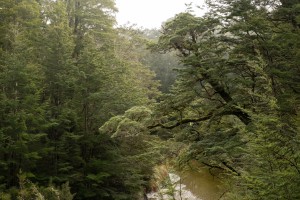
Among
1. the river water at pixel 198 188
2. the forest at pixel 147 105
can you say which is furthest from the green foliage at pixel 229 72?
the river water at pixel 198 188

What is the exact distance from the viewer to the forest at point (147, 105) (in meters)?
6.61

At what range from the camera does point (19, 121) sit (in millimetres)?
12789

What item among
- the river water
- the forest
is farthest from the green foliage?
the river water

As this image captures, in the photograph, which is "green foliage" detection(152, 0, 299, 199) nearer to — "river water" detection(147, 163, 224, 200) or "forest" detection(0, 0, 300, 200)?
"forest" detection(0, 0, 300, 200)

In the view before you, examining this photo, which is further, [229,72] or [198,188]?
[198,188]

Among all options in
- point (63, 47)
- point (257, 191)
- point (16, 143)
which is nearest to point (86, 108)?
point (63, 47)

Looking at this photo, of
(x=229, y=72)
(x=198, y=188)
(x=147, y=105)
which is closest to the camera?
(x=229, y=72)

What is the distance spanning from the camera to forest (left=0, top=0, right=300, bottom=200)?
661cm

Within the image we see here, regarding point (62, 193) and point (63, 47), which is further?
point (63, 47)

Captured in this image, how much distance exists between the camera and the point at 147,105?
14.6 m

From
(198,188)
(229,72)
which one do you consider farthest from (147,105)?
(198,188)

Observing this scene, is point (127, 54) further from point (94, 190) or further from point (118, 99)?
point (94, 190)

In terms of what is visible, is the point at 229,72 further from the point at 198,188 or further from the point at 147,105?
the point at 198,188

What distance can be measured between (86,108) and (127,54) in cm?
1230
